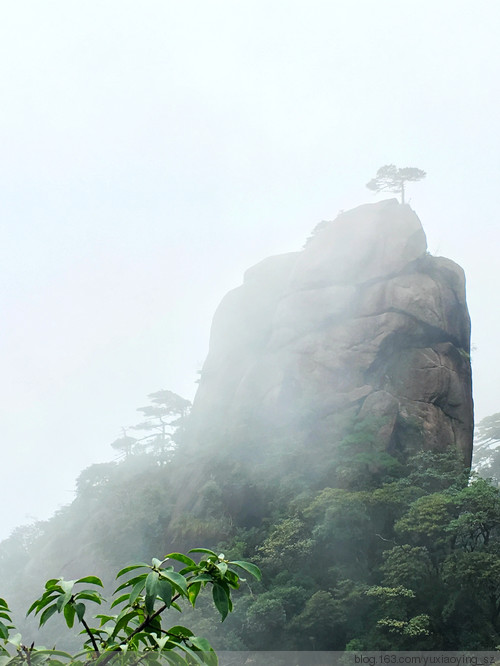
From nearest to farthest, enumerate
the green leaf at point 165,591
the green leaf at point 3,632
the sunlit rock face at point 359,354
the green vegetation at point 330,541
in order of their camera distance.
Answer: the green leaf at point 165,591, the green leaf at point 3,632, the green vegetation at point 330,541, the sunlit rock face at point 359,354

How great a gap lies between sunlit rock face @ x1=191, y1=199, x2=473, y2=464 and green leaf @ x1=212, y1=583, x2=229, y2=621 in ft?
65.7

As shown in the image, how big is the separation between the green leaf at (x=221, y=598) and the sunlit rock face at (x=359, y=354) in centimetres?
2004

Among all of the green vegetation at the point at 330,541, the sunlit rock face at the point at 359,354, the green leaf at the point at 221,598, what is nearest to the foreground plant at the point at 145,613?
the green leaf at the point at 221,598

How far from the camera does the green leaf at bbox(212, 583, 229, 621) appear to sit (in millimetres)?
1125

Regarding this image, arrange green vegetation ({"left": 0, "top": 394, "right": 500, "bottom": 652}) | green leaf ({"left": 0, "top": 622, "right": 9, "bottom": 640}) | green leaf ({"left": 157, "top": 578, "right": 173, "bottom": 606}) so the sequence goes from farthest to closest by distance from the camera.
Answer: green vegetation ({"left": 0, "top": 394, "right": 500, "bottom": 652})
green leaf ({"left": 0, "top": 622, "right": 9, "bottom": 640})
green leaf ({"left": 157, "top": 578, "right": 173, "bottom": 606})

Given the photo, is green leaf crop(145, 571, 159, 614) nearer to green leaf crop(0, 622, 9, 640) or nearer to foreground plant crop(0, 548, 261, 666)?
foreground plant crop(0, 548, 261, 666)

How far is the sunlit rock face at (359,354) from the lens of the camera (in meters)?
22.1

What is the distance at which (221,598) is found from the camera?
1.15 metres

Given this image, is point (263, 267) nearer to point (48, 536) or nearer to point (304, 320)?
point (304, 320)

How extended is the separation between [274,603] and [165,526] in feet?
28.0

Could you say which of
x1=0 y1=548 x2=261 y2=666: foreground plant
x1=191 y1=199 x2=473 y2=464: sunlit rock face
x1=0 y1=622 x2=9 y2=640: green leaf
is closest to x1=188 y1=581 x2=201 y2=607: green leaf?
x1=0 y1=548 x2=261 y2=666: foreground plant

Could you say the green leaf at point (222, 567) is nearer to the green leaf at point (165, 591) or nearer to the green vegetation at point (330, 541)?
the green leaf at point (165, 591)

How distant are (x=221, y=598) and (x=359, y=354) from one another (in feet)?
73.9

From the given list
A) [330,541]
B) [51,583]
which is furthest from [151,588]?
[330,541]
